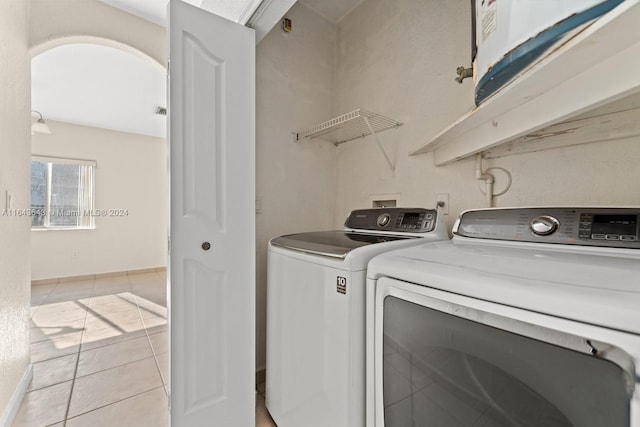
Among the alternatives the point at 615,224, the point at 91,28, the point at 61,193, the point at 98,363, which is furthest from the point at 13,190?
the point at 61,193

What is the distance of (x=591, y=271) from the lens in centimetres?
58

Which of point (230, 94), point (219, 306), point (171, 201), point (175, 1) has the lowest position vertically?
point (219, 306)

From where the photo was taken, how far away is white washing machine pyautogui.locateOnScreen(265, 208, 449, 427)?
0.92 m

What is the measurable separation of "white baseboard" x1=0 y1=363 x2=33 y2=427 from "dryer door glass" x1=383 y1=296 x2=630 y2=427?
1953 mm

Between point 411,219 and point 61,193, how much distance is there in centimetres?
601

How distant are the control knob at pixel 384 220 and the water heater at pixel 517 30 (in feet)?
2.31

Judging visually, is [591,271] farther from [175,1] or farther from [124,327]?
[124,327]

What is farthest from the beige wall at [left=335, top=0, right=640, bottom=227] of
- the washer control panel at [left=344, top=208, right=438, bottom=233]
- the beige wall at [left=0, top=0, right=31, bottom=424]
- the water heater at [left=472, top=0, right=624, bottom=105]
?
the beige wall at [left=0, top=0, right=31, bottom=424]

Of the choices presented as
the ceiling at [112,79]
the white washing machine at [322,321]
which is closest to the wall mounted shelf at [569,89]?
the white washing machine at [322,321]

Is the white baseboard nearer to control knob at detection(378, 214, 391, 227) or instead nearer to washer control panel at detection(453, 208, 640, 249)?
control knob at detection(378, 214, 391, 227)

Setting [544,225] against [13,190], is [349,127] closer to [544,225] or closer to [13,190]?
[544,225]

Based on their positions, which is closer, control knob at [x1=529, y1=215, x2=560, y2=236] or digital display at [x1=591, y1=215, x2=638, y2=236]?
digital display at [x1=591, y1=215, x2=638, y2=236]

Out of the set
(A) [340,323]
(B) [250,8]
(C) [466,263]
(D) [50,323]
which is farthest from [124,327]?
(C) [466,263]

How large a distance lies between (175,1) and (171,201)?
91 cm
